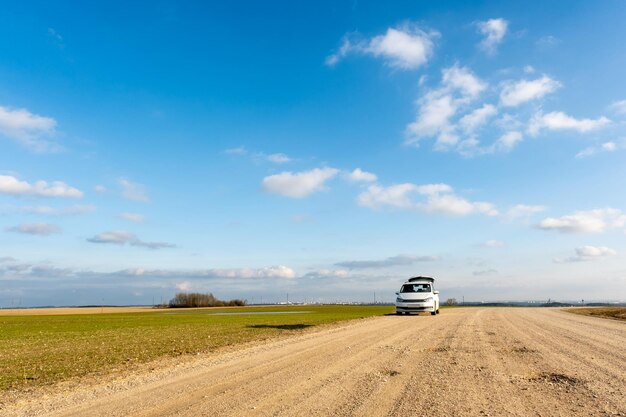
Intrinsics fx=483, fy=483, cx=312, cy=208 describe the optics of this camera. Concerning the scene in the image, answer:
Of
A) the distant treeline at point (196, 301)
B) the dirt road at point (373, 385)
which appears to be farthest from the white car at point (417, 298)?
the distant treeline at point (196, 301)

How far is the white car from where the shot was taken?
37188 mm

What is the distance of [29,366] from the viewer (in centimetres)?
1302

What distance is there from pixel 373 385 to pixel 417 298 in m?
29.6

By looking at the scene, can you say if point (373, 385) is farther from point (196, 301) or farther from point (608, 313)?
point (196, 301)

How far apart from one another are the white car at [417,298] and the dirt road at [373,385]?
2271 centimetres

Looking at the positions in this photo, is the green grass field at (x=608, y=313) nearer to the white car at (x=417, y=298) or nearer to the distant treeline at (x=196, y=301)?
the white car at (x=417, y=298)

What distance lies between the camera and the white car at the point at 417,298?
3719 cm

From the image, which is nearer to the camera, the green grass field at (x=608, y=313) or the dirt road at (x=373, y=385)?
the dirt road at (x=373, y=385)

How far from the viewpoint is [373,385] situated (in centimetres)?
891

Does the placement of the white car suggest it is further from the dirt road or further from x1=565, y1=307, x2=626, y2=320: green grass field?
the dirt road

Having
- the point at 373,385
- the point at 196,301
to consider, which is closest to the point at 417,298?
the point at 373,385

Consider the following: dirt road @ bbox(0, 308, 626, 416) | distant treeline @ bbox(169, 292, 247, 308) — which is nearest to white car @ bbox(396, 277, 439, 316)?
dirt road @ bbox(0, 308, 626, 416)

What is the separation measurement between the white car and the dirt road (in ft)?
74.5

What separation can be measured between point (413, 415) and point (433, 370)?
404 centimetres
